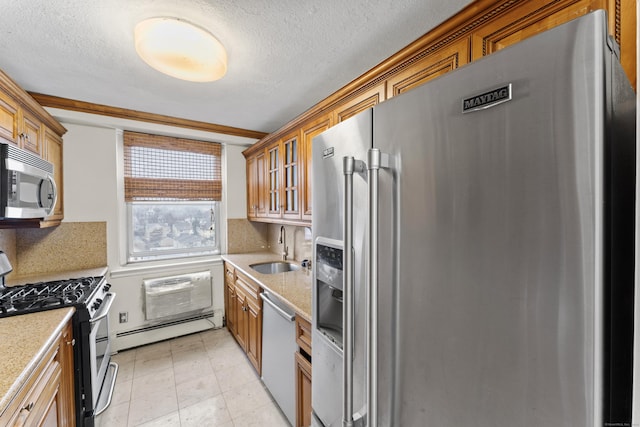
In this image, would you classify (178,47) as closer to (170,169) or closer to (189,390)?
(170,169)

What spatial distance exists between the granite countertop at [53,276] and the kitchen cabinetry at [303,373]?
204 centimetres

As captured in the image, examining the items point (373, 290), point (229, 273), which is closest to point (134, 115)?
point (229, 273)

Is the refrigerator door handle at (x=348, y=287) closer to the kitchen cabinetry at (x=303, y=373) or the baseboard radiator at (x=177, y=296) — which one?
the kitchen cabinetry at (x=303, y=373)

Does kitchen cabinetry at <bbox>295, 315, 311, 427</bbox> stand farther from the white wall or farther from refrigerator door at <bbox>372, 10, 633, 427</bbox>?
the white wall

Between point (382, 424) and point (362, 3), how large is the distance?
5.29 feet

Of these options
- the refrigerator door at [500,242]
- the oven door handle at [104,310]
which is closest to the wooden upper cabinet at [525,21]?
the refrigerator door at [500,242]

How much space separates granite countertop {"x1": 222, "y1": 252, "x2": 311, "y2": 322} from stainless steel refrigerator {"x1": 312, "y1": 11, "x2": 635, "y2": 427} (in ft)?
2.89

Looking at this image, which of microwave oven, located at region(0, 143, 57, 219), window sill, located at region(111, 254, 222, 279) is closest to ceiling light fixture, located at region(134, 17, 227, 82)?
microwave oven, located at region(0, 143, 57, 219)

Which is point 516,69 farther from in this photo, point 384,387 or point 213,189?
point 213,189

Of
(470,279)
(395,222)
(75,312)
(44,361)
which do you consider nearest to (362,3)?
(395,222)

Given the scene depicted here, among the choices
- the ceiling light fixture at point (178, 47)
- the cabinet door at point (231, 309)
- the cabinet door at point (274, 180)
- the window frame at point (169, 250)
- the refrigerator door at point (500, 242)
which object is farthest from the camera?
the window frame at point (169, 250)

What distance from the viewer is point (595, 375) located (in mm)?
427

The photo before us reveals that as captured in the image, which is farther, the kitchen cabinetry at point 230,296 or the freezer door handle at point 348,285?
the kitchen cabinetry at point 230,296

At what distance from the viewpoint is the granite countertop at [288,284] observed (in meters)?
1.61
